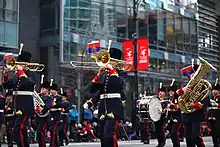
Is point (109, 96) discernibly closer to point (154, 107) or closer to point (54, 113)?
point (54, 113)

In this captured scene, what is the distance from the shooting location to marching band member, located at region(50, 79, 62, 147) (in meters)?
13.4

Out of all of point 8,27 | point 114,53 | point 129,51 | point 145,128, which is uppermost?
point 8,27

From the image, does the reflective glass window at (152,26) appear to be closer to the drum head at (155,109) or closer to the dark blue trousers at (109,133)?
the drum head at (155,109)

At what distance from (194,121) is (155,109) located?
17.7 ft

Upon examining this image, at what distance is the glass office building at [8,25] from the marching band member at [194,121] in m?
15.9

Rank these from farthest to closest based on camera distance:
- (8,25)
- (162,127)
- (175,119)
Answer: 1. (8,25)
2. (162,127)
3. (175,119)

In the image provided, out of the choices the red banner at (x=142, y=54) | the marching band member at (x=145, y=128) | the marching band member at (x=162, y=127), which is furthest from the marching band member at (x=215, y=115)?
the red banner at (x=142, y=54)

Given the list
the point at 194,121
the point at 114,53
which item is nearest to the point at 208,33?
the point at 194,121

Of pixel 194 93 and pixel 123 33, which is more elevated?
pixel 123 33

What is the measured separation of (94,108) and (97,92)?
13714 mm

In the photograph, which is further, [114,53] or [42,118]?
[42,118]

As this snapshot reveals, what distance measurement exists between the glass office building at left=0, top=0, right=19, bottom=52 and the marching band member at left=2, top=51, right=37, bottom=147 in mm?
14643

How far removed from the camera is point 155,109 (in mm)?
15836

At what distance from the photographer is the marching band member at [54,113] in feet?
43.9
